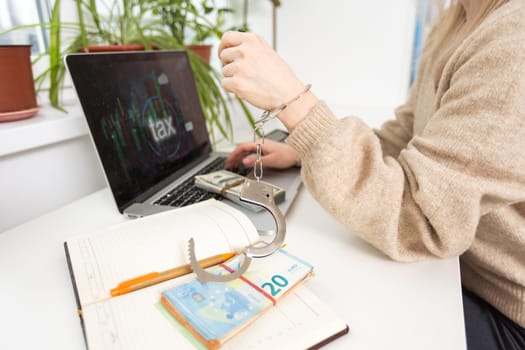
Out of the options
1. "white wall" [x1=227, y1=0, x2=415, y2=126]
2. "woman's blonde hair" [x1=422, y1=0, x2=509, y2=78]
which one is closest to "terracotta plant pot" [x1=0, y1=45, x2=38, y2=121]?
"woman's blonde hair" [x1=422, y1=0, x2=509, y2=78]

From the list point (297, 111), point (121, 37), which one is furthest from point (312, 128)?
point (121, 37)

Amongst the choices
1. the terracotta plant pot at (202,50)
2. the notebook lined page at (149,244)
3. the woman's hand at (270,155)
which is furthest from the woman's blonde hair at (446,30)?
the terracotta plant pot at (202,50)

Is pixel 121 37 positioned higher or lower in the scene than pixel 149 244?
higher

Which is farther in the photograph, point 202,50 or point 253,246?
point 202,50

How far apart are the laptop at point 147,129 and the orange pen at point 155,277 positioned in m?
0.11

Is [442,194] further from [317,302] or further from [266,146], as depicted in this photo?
[266,146]

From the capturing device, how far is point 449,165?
1.36 feet

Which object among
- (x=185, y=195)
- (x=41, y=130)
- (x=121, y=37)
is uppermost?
(x=121, y=37)

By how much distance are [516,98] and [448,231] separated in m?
0.16

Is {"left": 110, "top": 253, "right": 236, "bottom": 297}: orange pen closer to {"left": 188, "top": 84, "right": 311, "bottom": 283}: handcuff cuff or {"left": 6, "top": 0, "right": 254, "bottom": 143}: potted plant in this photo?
{"left": 188, "top": 84, "right": 311, "bottom": 283}: handcuff cuff

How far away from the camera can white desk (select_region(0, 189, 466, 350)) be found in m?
0.33

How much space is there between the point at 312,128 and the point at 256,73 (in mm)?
99

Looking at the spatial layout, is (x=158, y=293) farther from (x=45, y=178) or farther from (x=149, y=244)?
(x=45, y=178)

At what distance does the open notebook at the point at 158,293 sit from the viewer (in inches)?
12.0
